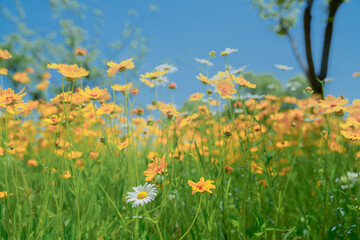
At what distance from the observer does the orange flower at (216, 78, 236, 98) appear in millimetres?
1002

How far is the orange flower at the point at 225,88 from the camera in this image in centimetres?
100

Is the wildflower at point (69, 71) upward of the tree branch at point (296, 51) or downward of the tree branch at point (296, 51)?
downward

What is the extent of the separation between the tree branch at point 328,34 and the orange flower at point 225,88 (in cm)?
581

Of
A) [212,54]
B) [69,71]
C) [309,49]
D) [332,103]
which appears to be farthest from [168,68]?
[309,49]

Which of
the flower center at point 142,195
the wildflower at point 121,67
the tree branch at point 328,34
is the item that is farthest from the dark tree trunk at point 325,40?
the flower center at point 142,195

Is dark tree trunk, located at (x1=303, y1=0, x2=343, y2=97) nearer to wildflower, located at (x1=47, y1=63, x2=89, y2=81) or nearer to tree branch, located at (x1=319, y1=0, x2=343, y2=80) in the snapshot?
tree branch, located at (x1=319, y1=0, x2=343, y2=80)

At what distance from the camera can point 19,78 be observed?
199 centimetres

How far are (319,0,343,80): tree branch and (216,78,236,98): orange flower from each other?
5.81 meters

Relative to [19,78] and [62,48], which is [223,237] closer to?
[19,78]

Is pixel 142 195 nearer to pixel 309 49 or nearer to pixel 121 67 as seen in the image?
pixel 121 67

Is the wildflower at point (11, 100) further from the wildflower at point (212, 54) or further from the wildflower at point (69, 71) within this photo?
the wildflower at point (212, 54)

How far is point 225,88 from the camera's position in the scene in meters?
1.02

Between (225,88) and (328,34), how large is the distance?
5.87m

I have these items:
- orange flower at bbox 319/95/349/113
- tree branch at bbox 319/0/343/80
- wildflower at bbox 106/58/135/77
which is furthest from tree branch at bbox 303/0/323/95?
wildflower at bbox 106/58/135/77
